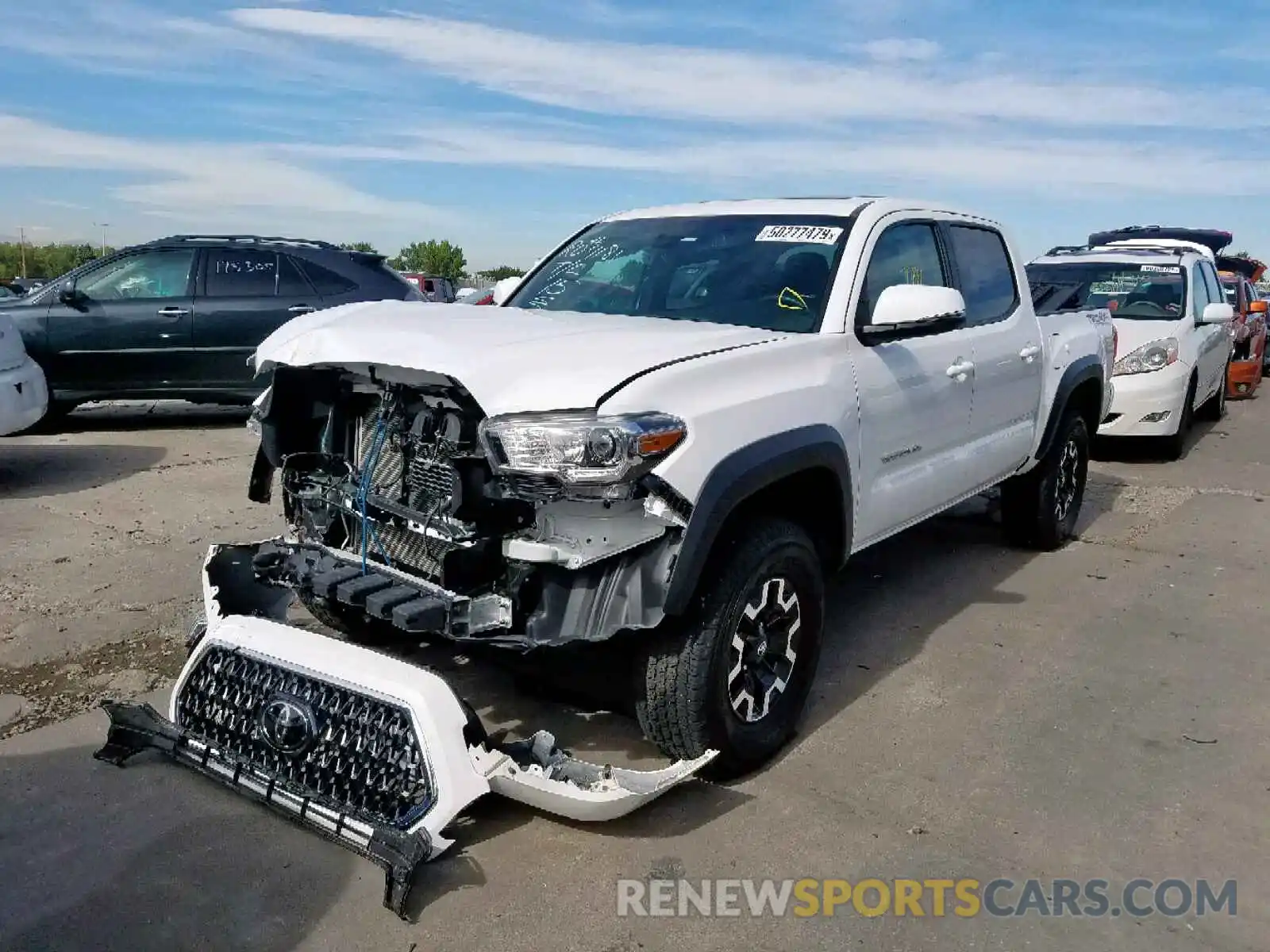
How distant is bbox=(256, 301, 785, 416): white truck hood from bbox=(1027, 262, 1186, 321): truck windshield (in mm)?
7143

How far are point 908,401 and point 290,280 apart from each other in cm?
728

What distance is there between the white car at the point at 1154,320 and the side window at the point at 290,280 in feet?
22.6

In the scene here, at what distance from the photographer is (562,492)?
2936 mm

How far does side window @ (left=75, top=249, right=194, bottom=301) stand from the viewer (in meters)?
9.55

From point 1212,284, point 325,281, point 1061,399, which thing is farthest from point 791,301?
point 1212,284

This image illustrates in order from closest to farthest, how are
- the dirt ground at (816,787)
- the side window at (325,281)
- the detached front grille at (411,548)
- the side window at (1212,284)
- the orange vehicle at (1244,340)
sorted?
the dirt ground at (816,787), the detached front grille at (411,548), the side window at (325,281), the side window at (1212,284), the orange vehicle at (1244,340)

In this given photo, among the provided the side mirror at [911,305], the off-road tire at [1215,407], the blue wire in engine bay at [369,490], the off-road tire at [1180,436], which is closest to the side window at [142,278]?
the blue wire in engine bay at [369,490]

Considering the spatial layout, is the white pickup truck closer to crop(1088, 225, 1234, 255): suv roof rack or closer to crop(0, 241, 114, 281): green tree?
crop(1088, 225, 1234, 255): suv roof rack

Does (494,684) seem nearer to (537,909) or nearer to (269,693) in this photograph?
(269,693)

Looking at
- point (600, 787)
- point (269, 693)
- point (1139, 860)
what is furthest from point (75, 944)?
point (1139, 860)

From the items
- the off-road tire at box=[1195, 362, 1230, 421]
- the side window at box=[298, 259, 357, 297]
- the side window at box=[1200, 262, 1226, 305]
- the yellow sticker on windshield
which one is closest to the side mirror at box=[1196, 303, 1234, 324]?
the side window at box=[1200, 262, 1226, 305]

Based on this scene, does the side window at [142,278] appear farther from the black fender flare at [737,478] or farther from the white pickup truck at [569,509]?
the black fender flare at [737,478]

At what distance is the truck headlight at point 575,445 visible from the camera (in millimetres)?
2873

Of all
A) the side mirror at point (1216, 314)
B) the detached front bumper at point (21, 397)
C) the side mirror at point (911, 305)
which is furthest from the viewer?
the side mirror at point (1216, 314)
